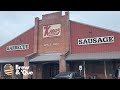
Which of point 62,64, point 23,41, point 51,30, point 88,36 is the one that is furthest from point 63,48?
point 23,41

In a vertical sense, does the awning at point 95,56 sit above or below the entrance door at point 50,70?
above

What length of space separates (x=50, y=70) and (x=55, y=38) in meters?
4.42

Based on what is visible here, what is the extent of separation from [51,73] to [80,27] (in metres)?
7.41

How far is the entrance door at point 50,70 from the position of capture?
3112cm

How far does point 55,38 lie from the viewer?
31312 mm

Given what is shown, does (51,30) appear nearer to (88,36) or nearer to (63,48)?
(63,48)

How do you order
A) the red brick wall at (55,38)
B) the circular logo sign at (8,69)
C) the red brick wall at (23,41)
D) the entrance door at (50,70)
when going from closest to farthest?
the red brick wall at (55,38) < the entrance door at (50,70) < the circular logo sign at (8,69) < the red brick wall at (23,41)

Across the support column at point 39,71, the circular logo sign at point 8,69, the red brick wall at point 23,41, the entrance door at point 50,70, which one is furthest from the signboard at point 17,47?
the entrance door at point 50,70

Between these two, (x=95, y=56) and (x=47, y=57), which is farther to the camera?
(x=47, y=57)

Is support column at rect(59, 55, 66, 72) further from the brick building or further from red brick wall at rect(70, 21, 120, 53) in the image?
red brick wall at rect(70, 21, 120, 53)

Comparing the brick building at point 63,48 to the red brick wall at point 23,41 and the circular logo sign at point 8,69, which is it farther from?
the circular logo sign at point 8,69

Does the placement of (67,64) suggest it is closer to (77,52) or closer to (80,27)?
(77,52)
